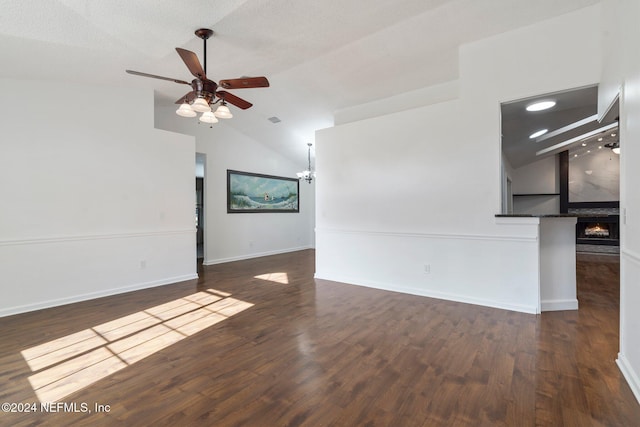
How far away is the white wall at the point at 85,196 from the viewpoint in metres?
3.64

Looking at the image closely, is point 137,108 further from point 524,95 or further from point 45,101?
point 524,95

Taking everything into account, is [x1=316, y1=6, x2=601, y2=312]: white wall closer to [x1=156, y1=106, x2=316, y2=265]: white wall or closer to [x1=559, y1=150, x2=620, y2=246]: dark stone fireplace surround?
[x1=156, y1=106, x2=316, y2=265]: white wall

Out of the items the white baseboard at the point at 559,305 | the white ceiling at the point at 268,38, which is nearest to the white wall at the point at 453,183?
the white baseboard at the point at 559,305

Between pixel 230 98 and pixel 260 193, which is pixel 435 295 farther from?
pixel 260 193

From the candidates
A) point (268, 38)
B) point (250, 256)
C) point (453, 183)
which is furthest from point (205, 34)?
point (250, 256)

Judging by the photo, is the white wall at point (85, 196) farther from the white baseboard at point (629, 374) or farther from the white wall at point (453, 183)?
the white baseboard at point (629, 374)

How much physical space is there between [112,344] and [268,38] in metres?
3.64

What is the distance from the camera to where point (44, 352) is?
2633 millimetres

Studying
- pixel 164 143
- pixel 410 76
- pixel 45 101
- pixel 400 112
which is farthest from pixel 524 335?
pixel 45 101

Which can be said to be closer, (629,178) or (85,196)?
(629,178)

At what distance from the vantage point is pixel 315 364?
2.38 m

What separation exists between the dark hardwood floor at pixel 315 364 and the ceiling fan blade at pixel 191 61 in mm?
2557

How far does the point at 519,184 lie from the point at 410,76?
7068mm

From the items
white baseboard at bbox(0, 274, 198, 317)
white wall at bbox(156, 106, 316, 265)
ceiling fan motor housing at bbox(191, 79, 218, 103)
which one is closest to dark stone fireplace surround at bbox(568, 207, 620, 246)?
white wall at bbox(156, 106, 316, 265)
